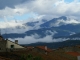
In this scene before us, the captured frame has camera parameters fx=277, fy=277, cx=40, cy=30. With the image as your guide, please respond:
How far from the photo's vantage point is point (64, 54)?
112000mm

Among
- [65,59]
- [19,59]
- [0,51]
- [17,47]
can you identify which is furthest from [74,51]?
[19,59]

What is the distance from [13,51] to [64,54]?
23.9 metres

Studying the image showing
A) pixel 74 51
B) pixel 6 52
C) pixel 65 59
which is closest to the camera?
pixel 6 52

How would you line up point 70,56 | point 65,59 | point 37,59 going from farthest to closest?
point 70,56 < point 65,59 < point 37,59

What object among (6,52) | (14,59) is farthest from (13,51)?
(14,59)

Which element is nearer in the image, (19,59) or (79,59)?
(19,59)

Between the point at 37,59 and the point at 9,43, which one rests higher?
the point at 9,43

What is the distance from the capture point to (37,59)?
251 feet

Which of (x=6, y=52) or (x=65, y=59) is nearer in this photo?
(x=6, y=52)

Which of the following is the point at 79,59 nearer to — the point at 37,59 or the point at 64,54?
the point at 64,54

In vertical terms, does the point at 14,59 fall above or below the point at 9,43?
below

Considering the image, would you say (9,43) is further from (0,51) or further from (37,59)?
(37,59)

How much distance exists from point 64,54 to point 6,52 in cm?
2680

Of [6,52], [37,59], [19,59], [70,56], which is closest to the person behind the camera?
[37,59]
